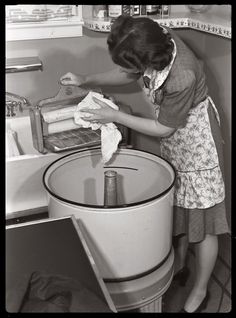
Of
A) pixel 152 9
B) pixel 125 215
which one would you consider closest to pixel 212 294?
pixel 125 215

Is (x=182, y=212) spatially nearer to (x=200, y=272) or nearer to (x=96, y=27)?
(x=200, y=272)

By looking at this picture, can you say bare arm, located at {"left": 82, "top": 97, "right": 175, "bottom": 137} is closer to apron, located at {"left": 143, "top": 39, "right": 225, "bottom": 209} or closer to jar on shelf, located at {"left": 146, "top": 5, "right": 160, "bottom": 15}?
apron, located at {"left": 143, "top": 39, "right": 225, "bottom": 209}

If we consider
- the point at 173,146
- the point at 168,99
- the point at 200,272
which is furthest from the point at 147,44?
the point at 200,272

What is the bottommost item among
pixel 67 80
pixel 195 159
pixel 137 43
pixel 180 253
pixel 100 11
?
pixel 180 253

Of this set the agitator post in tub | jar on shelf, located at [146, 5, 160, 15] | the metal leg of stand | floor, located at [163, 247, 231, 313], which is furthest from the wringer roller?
floor, located at [163, 247, 231, 313]

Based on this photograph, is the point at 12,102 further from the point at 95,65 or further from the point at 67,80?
the point at 95,65

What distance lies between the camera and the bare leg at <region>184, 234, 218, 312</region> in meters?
1.69

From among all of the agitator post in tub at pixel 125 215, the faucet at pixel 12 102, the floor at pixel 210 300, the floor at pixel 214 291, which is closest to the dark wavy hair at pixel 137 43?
the agitator post in tub at pixel 125 215

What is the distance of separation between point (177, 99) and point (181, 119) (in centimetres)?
7

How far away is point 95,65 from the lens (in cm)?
190

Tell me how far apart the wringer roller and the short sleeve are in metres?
0.37

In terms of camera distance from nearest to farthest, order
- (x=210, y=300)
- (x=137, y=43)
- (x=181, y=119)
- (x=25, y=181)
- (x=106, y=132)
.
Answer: (x=137, y=43)
(x=181, y=119)
(x=106, y=132)
(x=25, y=181)
(x=210, y=300)

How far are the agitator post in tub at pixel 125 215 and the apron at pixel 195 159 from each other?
100mm

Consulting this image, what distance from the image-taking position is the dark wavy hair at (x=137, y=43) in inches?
47.9
